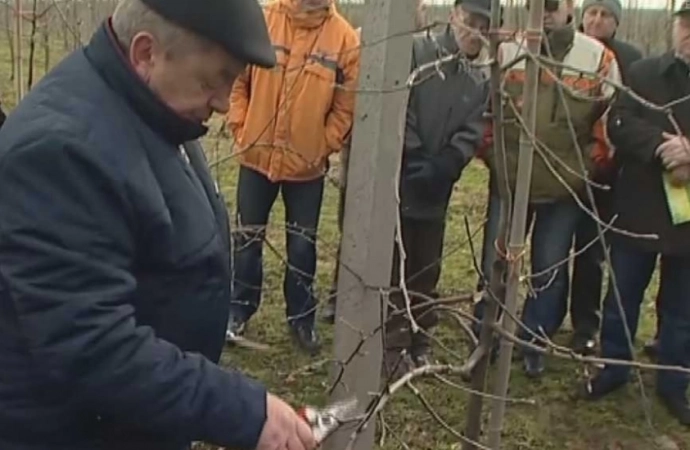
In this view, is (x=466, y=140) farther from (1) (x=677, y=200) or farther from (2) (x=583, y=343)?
(2) (x=583, y=343)

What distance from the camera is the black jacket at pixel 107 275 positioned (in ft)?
5.14

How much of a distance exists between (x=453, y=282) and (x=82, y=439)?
4.77 metres

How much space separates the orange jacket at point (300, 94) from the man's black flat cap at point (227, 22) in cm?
286

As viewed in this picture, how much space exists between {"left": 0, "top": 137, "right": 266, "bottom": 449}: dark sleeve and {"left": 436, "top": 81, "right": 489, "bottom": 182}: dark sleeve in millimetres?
3153

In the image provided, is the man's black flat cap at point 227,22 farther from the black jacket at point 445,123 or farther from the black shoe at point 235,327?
the black shoe at point 235,327

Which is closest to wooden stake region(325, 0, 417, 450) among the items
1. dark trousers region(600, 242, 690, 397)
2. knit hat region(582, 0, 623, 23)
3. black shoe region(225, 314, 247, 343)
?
dark trousers region(600, 242, 690, 397)

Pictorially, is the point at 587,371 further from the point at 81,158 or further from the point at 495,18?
the point at 81,158

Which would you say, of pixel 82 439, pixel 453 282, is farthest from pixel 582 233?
pixel 82 439

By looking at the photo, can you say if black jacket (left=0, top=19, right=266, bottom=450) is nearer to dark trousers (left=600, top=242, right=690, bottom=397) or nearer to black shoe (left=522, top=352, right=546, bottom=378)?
dark trousers (left=600, top=242, right=690, bottom=397)

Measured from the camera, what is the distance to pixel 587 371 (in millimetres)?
4879

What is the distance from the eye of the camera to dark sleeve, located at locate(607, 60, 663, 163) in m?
4.36

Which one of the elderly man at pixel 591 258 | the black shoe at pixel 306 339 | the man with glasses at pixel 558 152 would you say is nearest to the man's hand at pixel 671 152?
the man with glasses at pixel 558 152

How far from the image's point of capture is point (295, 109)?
186 inches

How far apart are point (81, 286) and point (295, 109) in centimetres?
322
